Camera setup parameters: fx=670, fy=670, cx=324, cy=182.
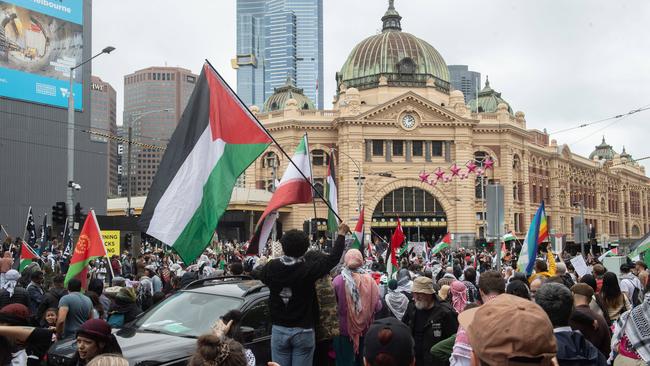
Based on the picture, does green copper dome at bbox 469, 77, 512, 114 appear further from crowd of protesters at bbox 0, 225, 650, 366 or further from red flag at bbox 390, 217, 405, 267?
crowd of protesters at bbox 0, 225, 650, 366

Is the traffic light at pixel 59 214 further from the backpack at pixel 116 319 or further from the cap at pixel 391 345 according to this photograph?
the cap at pixel 391 345

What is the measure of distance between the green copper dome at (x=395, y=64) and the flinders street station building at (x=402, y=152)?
4.6 inches

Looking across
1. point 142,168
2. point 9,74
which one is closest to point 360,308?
point 9,74

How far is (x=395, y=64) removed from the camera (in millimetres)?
68875

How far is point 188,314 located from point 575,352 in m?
4.74

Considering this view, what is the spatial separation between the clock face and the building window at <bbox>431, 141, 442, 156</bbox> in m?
2.62

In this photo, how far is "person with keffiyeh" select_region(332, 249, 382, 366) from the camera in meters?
7.75

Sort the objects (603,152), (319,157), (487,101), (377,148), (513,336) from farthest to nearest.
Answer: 1. (603,152)
2. (487,101)
3. (319,157)
4. (377,148)
5. (513,336)

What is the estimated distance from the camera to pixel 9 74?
3759 cm

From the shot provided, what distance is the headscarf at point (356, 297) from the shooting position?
7.74 meters

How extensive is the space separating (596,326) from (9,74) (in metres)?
38.1

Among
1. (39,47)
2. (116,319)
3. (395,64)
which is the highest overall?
(395,64)

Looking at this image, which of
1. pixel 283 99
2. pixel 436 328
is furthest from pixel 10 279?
pixel 283 99

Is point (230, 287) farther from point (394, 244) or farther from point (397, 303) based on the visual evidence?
point (394, 244)
